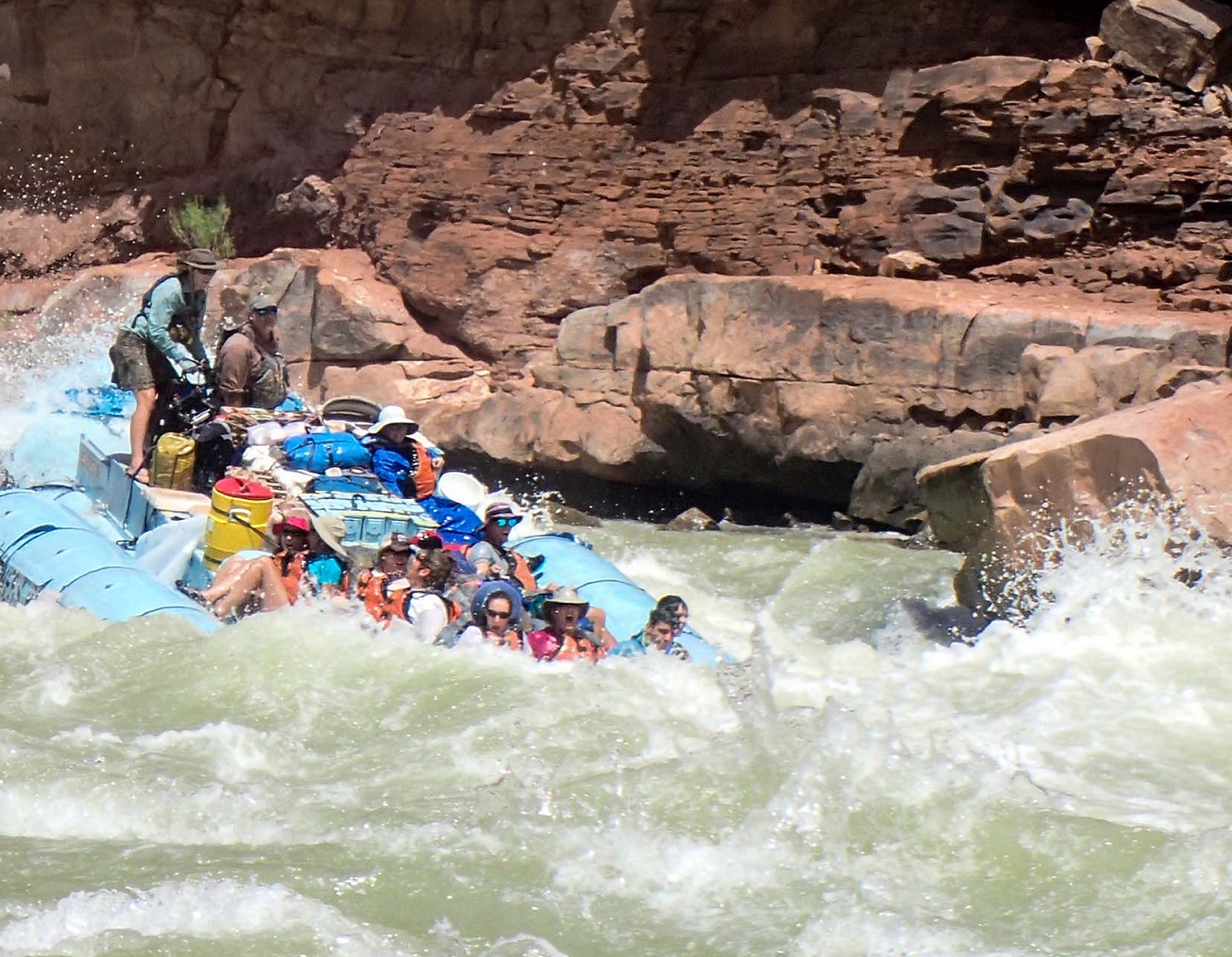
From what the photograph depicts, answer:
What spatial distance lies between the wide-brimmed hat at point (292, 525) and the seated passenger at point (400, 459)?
111cm

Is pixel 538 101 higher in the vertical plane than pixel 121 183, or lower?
higher

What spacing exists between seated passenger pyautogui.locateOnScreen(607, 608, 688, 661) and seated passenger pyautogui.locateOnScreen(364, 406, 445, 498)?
6.69 ft

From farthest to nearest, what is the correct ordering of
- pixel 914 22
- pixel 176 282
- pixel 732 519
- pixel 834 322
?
1. pixel 914 22
2. pixel 732 519
3. pixel 834 322
4. pixel 176 282

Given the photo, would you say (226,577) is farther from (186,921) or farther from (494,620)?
(186,921)

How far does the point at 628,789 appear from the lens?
5.34 metres

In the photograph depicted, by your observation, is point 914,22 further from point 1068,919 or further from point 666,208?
point 1068,919

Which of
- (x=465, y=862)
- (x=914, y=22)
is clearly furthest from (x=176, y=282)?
(x=914, y=22)

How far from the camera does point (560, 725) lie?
5934 millimetres

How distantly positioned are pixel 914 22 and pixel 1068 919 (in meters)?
8.96

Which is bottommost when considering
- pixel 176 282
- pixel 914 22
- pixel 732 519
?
pixel 732 519

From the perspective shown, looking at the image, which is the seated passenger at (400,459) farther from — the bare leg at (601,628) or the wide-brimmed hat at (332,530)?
the bare leg at (601,628)

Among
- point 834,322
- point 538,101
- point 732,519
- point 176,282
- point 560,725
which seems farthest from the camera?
point 538,101

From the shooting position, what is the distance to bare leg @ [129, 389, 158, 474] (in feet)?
28.2

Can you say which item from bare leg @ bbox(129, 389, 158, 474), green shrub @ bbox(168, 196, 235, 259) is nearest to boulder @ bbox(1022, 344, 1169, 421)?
bare leg @ bbox(129, 389, 158, 474)
